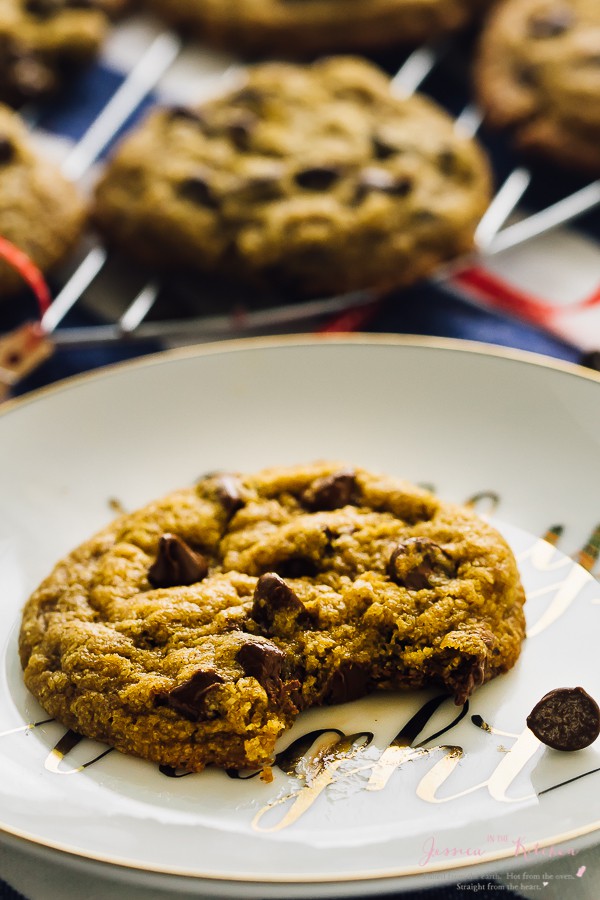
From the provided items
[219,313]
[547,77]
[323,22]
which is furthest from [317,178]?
[323,22]

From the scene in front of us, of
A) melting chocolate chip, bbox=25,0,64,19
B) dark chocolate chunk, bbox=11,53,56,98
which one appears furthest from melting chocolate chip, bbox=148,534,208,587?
melting chocolate chip, bbox=25,0,64,19

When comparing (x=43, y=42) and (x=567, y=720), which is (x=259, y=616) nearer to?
(x=567, y=720)

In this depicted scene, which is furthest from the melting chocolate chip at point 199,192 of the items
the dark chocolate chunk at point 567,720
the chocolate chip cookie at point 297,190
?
the dark chocolate chunk at point 567,720

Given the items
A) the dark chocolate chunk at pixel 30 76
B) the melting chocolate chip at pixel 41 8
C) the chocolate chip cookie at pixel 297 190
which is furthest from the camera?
the melting chocolate chip at pixel 41 8

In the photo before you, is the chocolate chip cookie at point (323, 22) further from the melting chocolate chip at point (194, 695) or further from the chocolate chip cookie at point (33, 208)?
the melting chocolate chip at point (194, 695)

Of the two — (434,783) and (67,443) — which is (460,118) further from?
(434,783)

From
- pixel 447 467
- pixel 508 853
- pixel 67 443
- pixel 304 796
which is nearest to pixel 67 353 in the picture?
pixel 67 443
